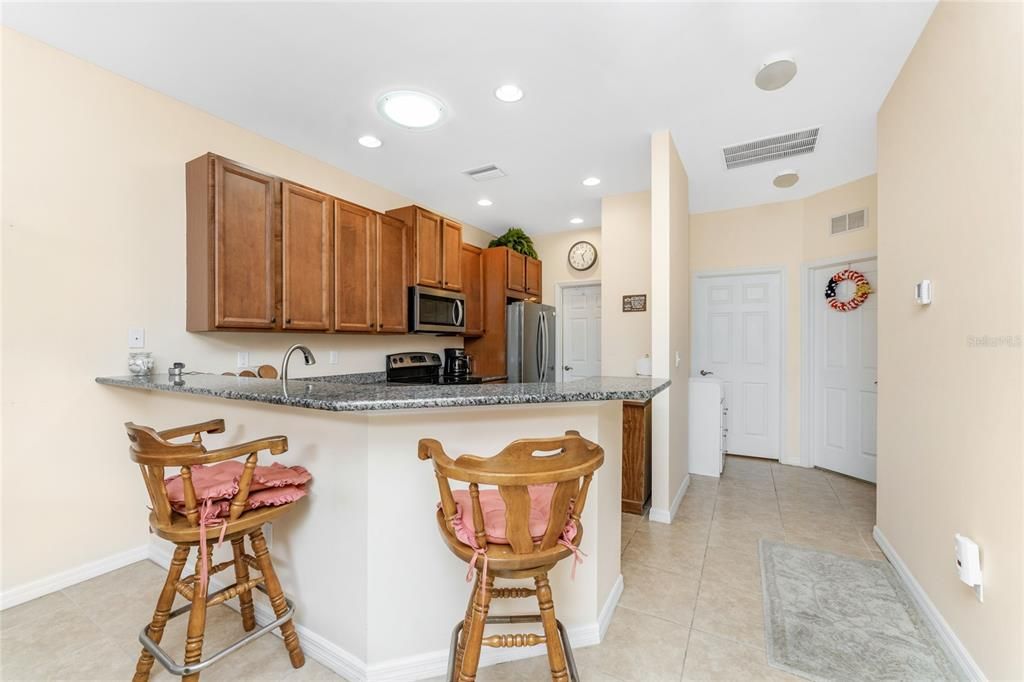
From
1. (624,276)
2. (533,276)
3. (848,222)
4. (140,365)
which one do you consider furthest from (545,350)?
(140,365)

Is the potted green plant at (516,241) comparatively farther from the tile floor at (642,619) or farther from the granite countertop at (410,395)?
the granite countertop at (410,395)

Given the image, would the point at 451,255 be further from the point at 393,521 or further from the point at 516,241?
the point at 393,521

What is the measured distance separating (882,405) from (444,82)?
314 centimetres

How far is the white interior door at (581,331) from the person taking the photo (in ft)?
17.5

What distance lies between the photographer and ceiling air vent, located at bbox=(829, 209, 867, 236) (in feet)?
12.3

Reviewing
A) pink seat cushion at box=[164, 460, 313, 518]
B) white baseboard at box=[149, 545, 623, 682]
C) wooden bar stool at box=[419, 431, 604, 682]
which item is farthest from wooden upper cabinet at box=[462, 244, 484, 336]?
wooden bar stool at box=[419, 431, 604, 682]

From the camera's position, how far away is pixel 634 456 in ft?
10.1

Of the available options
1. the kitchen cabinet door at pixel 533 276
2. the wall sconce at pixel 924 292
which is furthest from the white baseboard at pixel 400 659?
the kitchen cabinet door at pixel 533 276

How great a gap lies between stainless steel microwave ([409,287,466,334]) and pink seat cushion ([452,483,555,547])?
2.60m

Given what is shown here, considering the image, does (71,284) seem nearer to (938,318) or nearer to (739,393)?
(938,318)

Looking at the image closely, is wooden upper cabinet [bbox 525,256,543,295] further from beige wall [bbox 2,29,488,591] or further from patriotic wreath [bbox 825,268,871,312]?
beige wall [bbox 2,29,488,591]

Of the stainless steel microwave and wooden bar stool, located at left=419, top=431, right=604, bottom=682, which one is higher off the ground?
the stainless steel microwave

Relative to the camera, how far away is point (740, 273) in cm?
456

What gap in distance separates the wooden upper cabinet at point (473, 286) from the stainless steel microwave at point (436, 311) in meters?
0.23
